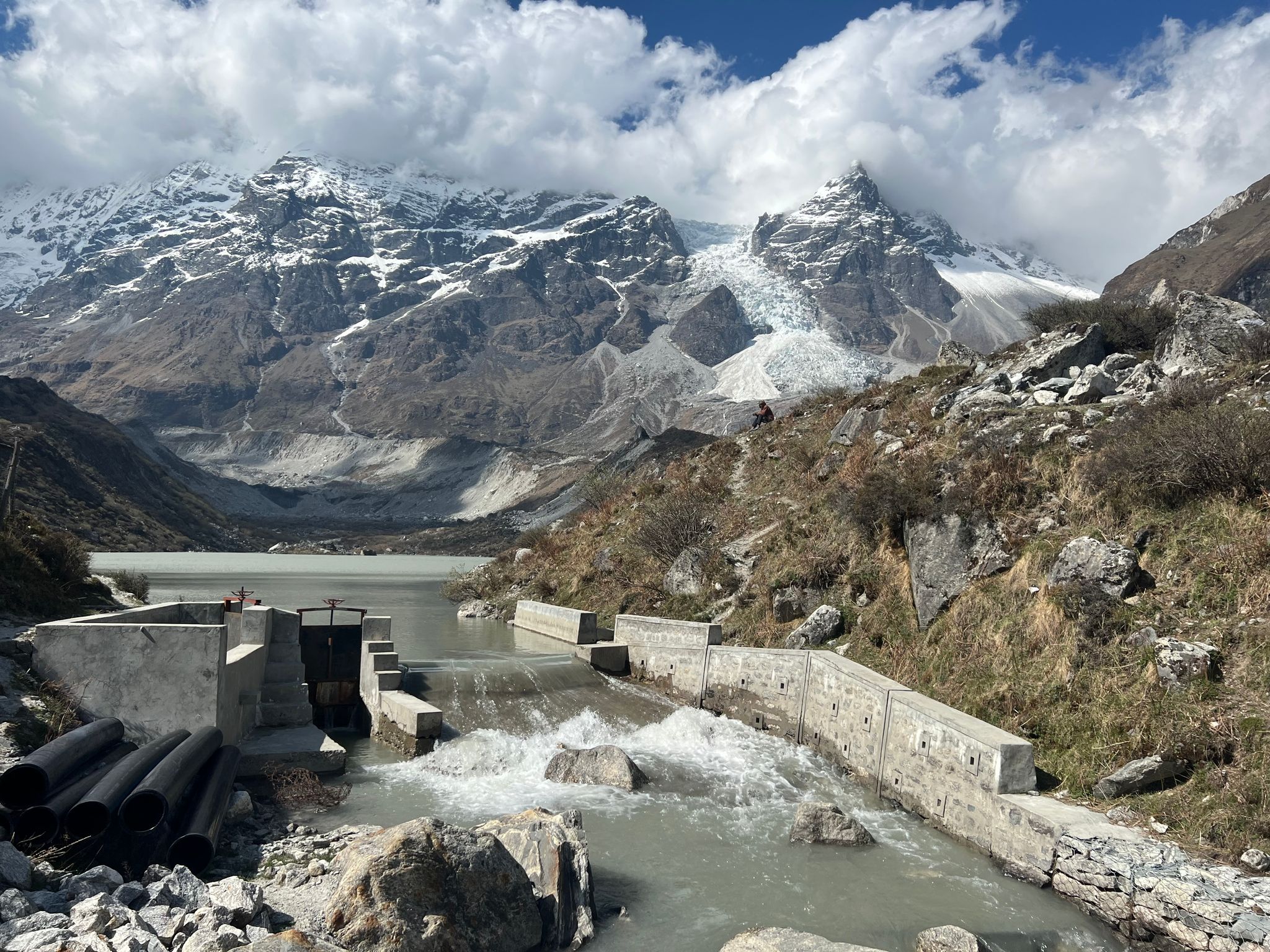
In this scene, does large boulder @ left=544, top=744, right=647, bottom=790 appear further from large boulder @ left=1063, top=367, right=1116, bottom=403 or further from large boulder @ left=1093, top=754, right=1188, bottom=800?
large boulder @ left=1063, top=367, right=1116, bottom=403

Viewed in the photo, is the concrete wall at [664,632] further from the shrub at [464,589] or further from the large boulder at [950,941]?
the shrub at [464,589]

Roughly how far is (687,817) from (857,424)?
1732 centimetres

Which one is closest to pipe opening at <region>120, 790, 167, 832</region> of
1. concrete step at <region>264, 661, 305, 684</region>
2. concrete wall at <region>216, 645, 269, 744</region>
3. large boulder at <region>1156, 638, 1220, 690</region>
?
concrete wall at <region>216, 645, 269, 744</region>

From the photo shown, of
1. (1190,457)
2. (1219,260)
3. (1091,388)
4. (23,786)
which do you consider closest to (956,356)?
(1091,388)

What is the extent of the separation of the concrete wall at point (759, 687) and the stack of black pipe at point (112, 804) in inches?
388

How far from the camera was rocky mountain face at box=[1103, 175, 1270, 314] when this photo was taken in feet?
233

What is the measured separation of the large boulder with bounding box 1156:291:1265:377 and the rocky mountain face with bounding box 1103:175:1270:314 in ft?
163

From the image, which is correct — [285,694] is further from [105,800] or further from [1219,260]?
[1219,260]

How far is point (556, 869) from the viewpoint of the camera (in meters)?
9.24

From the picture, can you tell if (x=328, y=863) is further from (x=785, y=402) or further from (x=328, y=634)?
(x=785, y=402)

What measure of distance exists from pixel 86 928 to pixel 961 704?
1180 cm

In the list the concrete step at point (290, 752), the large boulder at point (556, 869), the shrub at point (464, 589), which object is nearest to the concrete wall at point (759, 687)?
the large boulder at point (556, 869)

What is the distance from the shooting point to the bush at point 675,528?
27375 mm

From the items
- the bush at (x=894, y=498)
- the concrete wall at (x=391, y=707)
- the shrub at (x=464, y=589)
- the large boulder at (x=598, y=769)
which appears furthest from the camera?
the shrub at (x=464, y=589)
